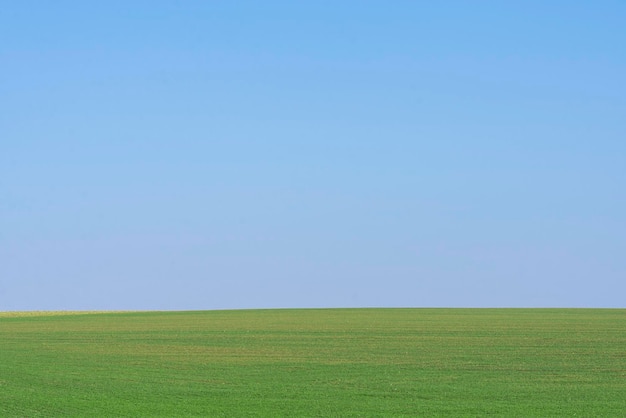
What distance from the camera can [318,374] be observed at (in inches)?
1158

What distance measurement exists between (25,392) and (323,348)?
52.6 feet

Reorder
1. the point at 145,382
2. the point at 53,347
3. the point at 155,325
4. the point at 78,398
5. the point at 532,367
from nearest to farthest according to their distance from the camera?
the point at 78,398 < the point at 145,382 < the point at 532,367 < the point at 53,347 < the point at 155,325

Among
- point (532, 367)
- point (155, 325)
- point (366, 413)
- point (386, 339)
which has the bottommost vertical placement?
point (366, 413)

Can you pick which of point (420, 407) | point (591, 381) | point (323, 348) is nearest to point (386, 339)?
point (323, 348)

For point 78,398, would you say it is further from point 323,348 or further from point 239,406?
point 323,348

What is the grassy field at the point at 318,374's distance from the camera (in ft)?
74.6

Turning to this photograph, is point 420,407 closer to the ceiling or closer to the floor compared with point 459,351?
closer to the floor

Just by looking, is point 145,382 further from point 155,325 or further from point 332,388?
point 155,325

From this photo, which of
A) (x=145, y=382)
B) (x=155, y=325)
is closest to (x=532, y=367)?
(x=145, y=382)

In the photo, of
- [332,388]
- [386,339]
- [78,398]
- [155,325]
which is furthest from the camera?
[155,325]

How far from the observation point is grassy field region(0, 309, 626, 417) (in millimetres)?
22750

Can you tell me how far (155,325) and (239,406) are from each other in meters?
39.2

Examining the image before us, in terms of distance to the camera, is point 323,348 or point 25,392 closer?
point 25,392

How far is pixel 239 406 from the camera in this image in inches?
901
